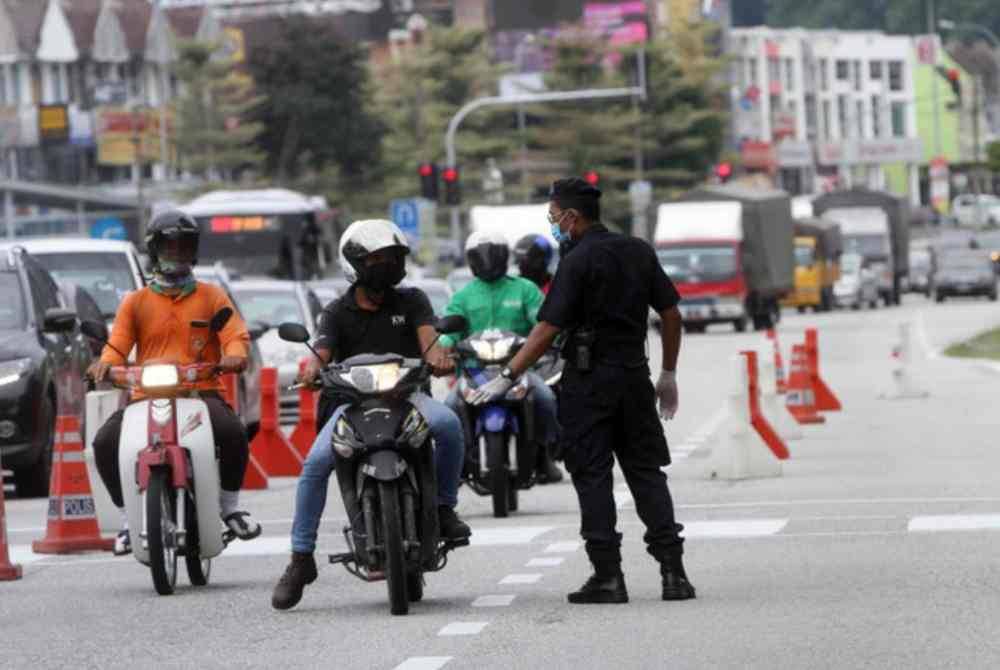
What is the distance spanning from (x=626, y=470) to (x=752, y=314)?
55.9 m

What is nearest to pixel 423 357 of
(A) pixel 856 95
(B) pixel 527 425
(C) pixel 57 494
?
(C) pixel 57 494

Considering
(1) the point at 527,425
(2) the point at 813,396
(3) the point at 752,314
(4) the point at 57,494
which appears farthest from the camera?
(3) the point at 752,314

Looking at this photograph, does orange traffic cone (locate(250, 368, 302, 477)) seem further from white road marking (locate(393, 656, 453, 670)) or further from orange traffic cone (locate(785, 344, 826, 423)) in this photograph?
white road marking (locate(393, 656, 453, 670))

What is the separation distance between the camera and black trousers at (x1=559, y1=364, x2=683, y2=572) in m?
12.5

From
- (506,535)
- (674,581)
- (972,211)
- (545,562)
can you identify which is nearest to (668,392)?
(674,581)

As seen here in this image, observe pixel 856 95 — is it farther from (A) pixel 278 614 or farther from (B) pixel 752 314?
(A) pixel 278 614

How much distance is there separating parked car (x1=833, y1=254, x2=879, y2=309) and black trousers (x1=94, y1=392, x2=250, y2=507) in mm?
75066

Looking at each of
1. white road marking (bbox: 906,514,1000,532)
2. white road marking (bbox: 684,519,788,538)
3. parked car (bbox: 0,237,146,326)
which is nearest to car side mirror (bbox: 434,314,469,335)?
white road marking (bbox: 684,519,788,538)

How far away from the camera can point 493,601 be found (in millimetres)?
12711

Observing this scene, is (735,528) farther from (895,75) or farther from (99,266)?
(895,75)

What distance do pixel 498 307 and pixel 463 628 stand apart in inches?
268

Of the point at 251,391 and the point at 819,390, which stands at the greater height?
the point at 251,391

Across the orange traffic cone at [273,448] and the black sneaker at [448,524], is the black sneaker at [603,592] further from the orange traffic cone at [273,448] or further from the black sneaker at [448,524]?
the orange traffic cone at [273,448]

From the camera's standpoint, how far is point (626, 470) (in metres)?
12.6
